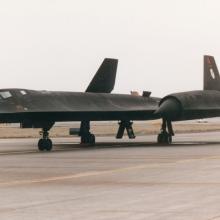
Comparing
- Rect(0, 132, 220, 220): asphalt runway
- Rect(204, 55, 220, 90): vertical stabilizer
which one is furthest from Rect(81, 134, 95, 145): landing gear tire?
Rect(0, 132, 220, 220): asphalt runway

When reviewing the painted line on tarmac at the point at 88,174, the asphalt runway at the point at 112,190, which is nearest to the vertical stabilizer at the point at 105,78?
the asphalt runway at the point at 112,190

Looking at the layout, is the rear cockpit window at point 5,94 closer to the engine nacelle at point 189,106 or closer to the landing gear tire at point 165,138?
the engine nacelle at point 189,106

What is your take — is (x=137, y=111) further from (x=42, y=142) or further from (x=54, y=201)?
(x=54, y=201)

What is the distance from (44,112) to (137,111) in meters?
6.39

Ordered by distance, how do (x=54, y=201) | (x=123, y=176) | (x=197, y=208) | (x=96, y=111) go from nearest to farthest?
(x=197, y=208), (x=54, y=201), (x=123, y=176), (x=96, y=111)

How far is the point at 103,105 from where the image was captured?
33.1 metres

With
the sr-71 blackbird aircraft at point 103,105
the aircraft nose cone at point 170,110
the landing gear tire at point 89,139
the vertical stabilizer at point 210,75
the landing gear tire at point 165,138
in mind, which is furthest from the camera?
the landing gear tire at point 89,139

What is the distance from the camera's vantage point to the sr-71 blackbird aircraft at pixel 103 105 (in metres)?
28.6

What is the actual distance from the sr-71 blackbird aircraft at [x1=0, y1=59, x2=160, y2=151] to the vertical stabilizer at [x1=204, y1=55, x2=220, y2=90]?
10.1ft

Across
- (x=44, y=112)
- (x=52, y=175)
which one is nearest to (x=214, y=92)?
(x=44, y=112)

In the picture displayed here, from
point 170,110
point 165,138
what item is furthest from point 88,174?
point 165,138

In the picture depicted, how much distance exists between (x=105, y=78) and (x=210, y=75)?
5.84m

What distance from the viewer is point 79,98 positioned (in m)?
32.6

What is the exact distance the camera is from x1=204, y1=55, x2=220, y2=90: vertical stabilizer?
3550 cm
